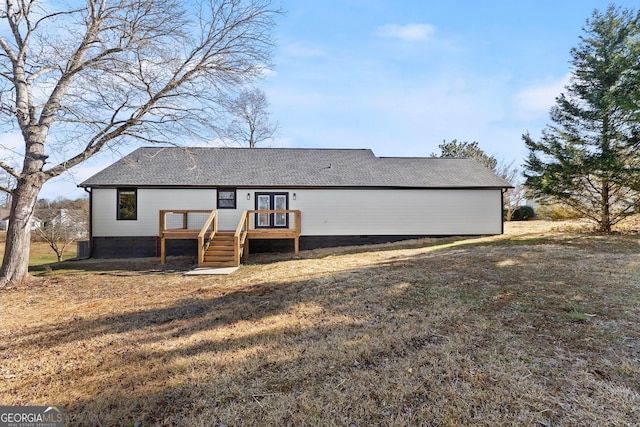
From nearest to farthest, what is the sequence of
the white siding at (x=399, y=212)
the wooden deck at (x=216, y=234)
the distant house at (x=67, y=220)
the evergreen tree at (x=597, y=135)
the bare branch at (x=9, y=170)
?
the bare branch at (x=9, y=170), the wooden deck at (x=216, y=234), the evergreen tree at (x=597, y=135), the white siding at (x=399, y=212), the distant house at (x=67, y=220)

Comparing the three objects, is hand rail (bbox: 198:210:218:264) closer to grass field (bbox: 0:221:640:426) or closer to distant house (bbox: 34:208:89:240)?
grass field (bbox: 0:221:640:426)

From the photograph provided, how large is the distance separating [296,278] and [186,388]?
4817 millimetres

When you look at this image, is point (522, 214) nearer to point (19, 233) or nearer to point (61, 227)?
point (19, 233)

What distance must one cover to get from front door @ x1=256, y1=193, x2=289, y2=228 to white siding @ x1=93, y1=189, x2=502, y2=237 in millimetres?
250

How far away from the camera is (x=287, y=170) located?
14.5 metres

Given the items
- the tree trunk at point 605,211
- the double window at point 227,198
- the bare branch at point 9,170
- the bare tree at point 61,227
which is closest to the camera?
the bare branch at point 9,170

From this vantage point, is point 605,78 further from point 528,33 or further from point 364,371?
point 364,371

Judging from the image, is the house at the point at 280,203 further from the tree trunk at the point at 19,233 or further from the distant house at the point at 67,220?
the distant house at the point at 67,220

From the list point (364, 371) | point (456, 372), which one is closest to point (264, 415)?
point (364, 371)

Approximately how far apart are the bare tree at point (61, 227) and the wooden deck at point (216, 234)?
47.4ft

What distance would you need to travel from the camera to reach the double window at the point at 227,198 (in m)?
13.3

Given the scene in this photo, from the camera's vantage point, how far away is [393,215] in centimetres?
1382

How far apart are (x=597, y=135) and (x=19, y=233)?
2141 cm

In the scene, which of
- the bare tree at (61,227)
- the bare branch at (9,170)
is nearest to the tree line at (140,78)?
the bare branch at (9,170)
